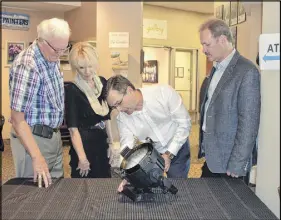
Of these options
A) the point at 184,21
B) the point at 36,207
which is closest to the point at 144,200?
the point at 36,207

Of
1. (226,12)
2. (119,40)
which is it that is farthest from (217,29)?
(119,40)

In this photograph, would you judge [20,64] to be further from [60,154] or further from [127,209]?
[127,209]

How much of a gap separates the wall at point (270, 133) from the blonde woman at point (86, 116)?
107cm

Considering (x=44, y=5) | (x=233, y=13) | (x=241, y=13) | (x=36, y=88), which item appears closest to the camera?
(x=36, y=88)

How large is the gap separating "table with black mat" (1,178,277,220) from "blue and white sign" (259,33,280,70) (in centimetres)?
52

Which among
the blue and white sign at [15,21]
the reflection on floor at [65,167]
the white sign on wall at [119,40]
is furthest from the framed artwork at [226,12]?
the blue and white sign at [15,21]

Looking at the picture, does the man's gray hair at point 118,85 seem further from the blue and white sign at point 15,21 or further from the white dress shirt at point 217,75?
the blue and white sign at point 15,21

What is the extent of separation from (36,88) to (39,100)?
78 mm

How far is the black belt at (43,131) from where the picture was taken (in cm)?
187

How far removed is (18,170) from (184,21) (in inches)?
298

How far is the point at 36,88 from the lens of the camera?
1.81 m

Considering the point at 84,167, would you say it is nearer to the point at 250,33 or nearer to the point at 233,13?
the point at 250,33

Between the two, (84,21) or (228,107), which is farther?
(84,21)

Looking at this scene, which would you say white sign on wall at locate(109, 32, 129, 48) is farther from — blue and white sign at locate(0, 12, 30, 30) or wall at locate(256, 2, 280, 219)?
wall at locate(256, 2, 280, 219)
